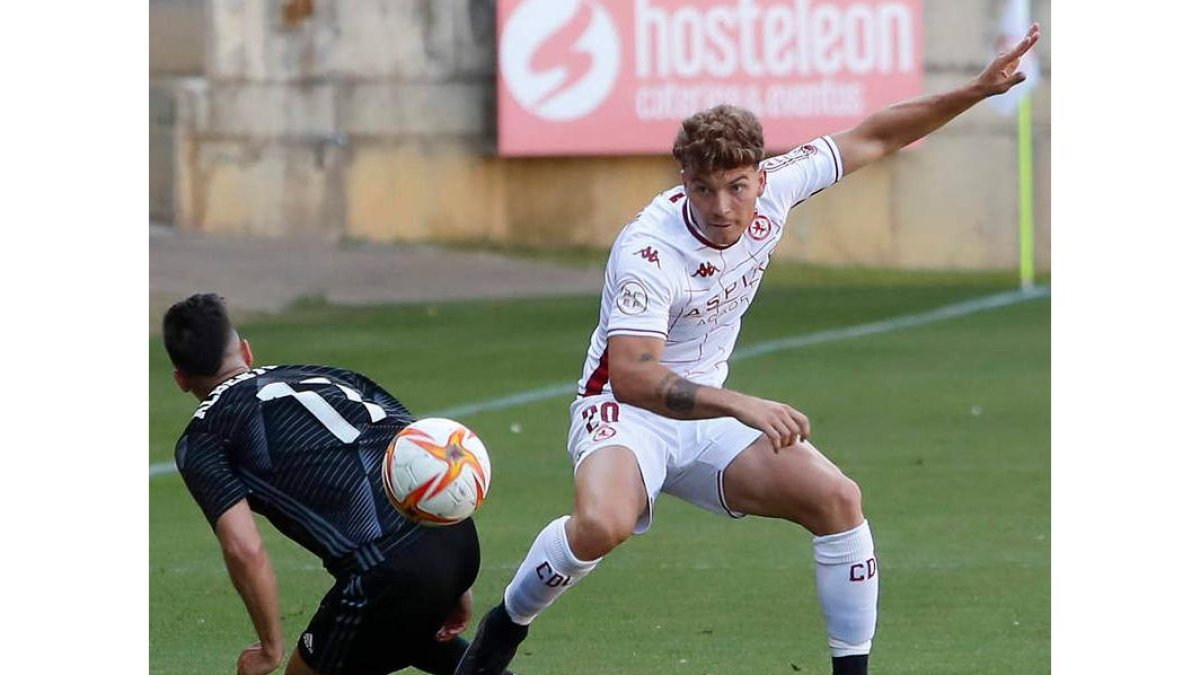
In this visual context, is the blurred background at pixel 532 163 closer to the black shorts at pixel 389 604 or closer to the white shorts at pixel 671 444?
the white shorts at pixel 671 444

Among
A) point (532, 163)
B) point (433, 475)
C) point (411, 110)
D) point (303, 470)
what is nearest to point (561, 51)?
point (532, 163)

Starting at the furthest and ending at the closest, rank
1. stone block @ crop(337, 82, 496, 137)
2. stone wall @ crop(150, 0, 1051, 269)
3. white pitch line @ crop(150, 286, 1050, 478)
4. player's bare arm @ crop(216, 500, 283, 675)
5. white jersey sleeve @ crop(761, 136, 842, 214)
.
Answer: stone block @ crop(337, 82, 496, 137), stone wall @ crop(150, 0, 1051, 269), white pitch line @ crop(150, 286, 1050, 478), white jersey sleeve @ crop(761, 136, 842, 214), player's bare arm @ crop(216, 500, 283, 675)

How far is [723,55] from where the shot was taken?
23.7m

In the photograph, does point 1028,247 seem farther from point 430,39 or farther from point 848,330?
point 430,39

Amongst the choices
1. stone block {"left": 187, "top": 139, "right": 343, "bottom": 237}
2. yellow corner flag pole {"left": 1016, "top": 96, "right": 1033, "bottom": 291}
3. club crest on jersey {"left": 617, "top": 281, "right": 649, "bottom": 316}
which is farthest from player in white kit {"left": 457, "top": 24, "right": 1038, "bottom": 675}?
stone block {"left": 187, "top": 139, "right": 343, "bottom": 237}

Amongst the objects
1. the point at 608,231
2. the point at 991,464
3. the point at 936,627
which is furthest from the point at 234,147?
the point at 936,627

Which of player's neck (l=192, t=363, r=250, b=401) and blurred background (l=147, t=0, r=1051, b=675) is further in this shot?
blurred background (l=147, t=0, r=1051, b=675)

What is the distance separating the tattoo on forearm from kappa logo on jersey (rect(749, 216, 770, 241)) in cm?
69

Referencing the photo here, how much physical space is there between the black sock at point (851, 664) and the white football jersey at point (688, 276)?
100cm

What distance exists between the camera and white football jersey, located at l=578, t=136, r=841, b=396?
6.70 meters

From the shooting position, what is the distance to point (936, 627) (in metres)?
7.82

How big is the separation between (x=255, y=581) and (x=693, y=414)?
4.67 feet

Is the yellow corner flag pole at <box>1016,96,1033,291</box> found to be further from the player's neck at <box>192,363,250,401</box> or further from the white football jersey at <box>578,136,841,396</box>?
the player's neck at <box>192,363,250,401</box>

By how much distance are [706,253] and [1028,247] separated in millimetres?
17085
